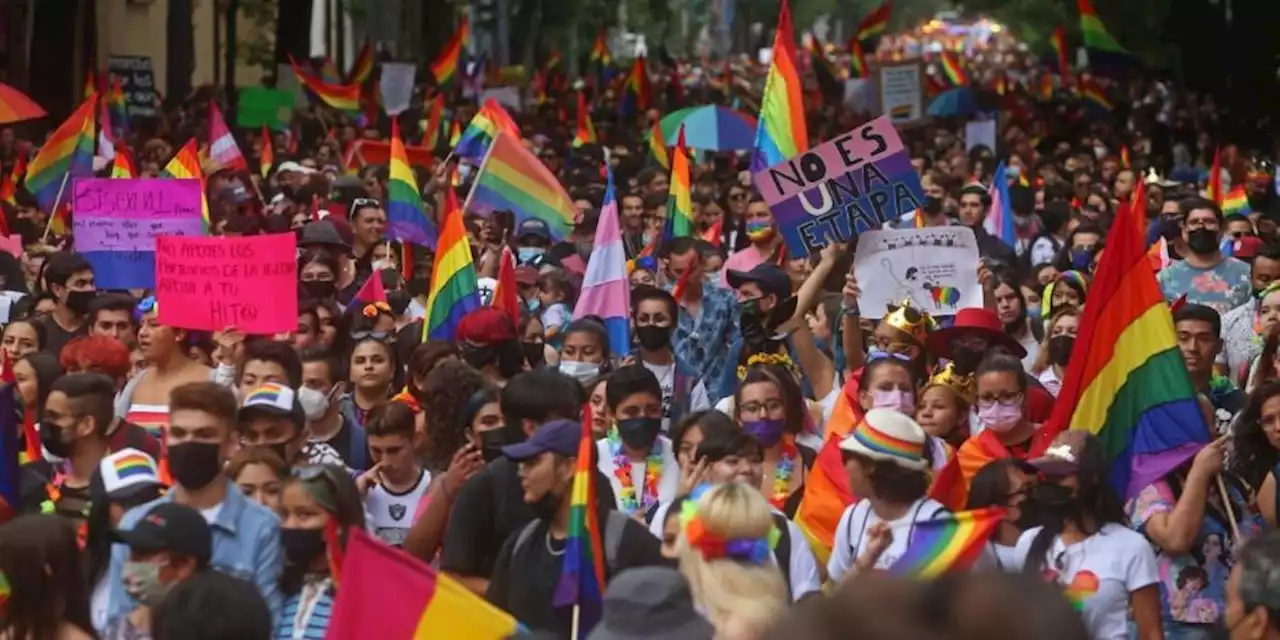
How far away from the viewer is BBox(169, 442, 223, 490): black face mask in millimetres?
6707

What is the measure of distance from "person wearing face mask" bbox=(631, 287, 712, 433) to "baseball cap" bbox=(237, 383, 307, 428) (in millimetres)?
2248

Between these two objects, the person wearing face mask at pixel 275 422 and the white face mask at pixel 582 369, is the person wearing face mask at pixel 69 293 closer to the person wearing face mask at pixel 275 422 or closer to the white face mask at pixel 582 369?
the white face mask at pixel 582 369

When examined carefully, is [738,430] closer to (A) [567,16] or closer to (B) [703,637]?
(B) [703,637]

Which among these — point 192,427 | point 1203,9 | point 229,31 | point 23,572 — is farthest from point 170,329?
point 1203,9

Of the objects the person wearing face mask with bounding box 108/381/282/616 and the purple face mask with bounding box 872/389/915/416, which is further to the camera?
the purple face mask with bounding box 872/389/915/416

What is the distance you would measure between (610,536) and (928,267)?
5216 mm

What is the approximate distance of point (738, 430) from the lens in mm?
7328

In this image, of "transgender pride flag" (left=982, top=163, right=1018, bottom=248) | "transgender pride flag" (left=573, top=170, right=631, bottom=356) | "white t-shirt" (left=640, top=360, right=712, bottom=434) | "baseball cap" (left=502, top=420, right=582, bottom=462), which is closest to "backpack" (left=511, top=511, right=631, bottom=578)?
"baseball cap" (left=502, top=420, right=582, bottom=462)

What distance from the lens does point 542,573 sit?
6332mm

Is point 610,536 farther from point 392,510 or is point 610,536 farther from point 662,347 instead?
point 662,347

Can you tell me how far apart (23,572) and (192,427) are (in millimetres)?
1363

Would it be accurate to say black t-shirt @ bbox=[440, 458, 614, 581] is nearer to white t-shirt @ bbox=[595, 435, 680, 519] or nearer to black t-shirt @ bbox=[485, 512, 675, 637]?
black t-shirt @ bbox=[485, 512, 675, 637]

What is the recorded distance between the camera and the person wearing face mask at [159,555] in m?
5.82

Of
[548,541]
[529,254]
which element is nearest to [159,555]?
[548,541]
